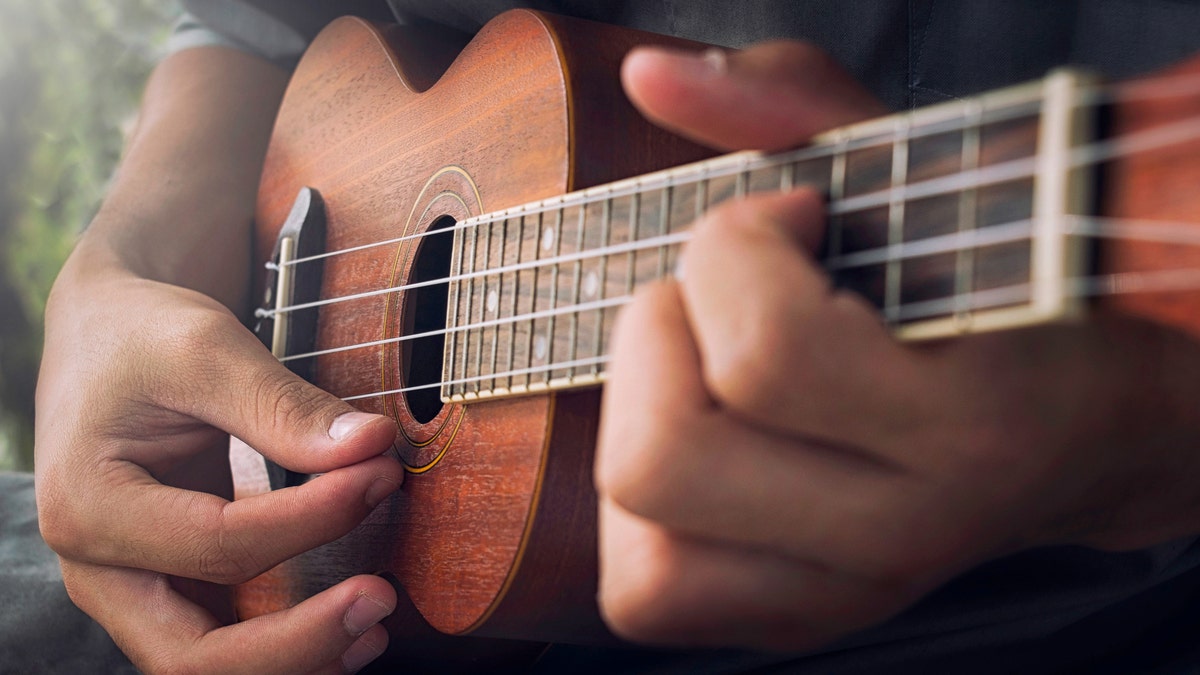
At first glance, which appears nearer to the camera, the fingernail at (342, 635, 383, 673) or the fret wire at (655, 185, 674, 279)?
the fret wire at (655, 185, 674, 279)

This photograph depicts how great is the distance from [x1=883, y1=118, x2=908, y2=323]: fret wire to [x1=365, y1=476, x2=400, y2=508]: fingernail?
43cm

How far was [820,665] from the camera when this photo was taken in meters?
0.76

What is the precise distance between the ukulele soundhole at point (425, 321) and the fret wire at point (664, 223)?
0.96ft

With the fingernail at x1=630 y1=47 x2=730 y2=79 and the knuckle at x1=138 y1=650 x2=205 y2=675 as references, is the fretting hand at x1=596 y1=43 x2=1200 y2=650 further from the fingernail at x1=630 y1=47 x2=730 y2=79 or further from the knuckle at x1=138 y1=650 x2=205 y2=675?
the knuckle at x1=138 y1=650 x2=205 y2=675

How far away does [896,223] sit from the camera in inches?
16.7

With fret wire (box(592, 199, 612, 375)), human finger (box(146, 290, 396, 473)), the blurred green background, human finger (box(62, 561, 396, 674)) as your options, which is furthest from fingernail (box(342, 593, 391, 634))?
the blurred green background

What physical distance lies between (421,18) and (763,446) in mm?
861

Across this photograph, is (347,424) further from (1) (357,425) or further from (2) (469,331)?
(2) (469,331)

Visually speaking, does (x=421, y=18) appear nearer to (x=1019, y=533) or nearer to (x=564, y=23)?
(x=564, y=23)

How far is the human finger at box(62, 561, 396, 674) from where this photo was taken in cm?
75

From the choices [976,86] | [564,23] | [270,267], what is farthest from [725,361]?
[270,267]

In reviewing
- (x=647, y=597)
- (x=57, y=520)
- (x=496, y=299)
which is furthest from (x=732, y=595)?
(x=57, y=520)

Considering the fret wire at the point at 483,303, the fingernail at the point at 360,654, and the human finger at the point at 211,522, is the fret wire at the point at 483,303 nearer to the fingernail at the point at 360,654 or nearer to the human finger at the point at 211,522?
the human finger at the point at 211,522

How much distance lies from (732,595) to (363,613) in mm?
414
